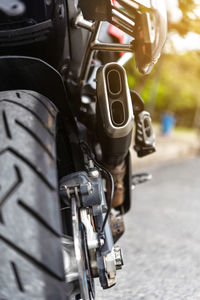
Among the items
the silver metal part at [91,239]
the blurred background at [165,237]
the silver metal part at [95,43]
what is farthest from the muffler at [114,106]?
the blurred background at [165,237]

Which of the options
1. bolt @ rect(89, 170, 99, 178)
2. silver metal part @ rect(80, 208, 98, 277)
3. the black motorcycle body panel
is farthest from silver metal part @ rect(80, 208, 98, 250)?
the black motorcycle body panel

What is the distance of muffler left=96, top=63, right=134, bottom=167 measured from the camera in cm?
131

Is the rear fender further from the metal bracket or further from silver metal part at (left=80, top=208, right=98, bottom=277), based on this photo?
silver metal part at (left=80, top=208, right=98, bottom=277)

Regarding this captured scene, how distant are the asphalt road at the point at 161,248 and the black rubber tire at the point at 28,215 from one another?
1046mm

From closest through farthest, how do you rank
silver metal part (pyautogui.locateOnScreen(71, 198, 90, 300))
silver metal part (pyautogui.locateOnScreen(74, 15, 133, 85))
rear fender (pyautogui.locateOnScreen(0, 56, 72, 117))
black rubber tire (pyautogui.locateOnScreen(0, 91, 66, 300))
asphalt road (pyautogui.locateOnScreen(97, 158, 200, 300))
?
black rubber tire (pyautogui.locateOnScreen(0, 91, 66, 300))
silver metal part (pyautogui.locateOnScreen(71, 198, 90, 300))
rear fender (pyautogui.locateOnScreen(0, 56, 72, 117))
silver metal part (pyautogui.locateOnScreen(74, 15, 133, 85))
asphalt road (pyautogui.locateOnScreen(97, 158, 200, 300))

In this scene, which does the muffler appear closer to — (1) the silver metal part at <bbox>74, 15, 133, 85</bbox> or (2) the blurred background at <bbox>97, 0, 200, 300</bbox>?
(1) the silver metal part at <bbox>74, 15, 133, 85</bbox>

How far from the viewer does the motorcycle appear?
0.86 metres

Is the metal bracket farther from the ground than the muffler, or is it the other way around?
the metal bracket

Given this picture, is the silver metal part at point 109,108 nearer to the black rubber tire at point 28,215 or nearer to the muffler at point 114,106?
the muffler at point 114,106

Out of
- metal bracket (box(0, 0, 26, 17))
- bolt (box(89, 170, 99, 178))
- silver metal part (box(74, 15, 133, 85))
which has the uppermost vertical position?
metal bracket (box(0, 0, 26, 17))

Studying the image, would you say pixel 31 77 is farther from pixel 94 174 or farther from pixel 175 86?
pixel 175 86

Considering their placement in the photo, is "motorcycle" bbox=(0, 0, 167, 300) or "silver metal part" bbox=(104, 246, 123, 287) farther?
"silver metal part" bbox=(104, 246, 123, 287)

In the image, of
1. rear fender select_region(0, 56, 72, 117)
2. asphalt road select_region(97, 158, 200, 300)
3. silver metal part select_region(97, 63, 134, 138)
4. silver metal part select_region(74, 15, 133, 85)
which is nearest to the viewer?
rear fender select_region(0, 56, 72, 117)

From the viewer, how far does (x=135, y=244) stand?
9.12ft
